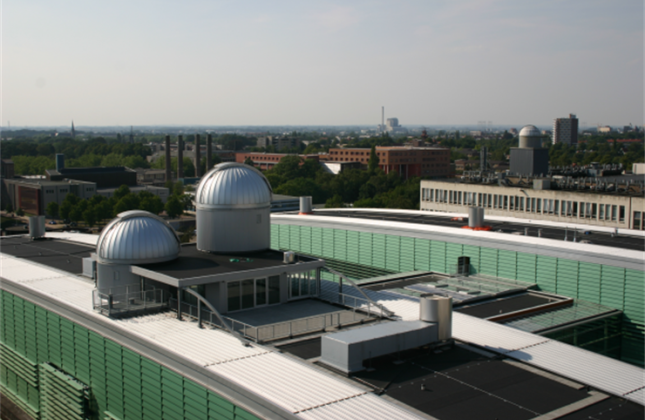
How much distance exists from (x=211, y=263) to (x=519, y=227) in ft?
74.0

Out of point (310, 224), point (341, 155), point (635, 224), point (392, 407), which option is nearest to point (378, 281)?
point (310, 224)

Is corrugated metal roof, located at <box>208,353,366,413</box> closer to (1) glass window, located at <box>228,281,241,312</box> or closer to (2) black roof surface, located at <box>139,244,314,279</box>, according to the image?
(1) glass window, located at <box>228,281,241,312</box>

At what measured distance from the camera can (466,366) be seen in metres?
18.0

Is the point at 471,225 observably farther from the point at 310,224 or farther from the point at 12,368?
the point at 12,368

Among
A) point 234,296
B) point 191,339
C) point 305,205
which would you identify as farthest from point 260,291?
point 305,205

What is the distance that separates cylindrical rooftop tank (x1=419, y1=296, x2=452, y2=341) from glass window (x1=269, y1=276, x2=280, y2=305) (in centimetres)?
730

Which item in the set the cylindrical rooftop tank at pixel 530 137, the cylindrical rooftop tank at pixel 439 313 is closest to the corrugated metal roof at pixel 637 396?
the cylindrical rooftop tank at pixel 439 313

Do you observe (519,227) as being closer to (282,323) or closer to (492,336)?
(492,336)

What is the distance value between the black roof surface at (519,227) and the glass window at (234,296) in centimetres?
2024

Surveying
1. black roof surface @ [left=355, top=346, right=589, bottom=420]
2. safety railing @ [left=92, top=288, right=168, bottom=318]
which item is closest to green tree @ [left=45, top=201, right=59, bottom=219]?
safety railing @ [left=92, top=288, right=168, bottom=318]

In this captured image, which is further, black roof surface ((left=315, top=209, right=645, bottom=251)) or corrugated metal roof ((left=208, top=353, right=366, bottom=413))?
black roof surface ((left=315, top=209, right=645, bottom=251))

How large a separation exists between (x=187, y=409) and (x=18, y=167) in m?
181

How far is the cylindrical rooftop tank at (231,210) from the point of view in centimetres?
2684

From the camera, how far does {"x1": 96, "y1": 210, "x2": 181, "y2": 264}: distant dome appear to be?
24781 mm
